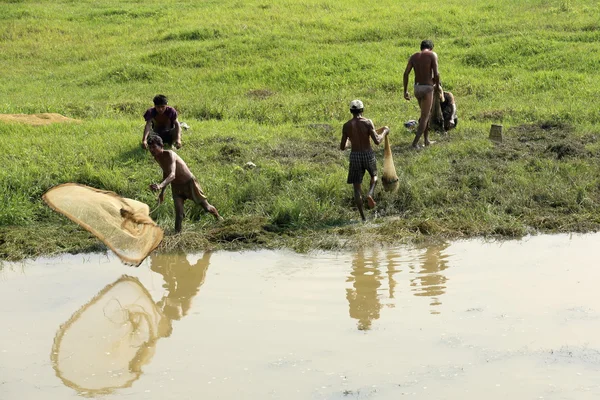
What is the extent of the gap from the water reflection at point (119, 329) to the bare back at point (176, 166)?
907 millimetres

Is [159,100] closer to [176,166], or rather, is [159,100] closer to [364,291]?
[176,166]

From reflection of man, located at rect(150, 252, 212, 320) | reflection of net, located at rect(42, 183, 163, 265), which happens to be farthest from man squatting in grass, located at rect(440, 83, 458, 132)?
reflection of net, located at rect(42, 183, 163, 265)

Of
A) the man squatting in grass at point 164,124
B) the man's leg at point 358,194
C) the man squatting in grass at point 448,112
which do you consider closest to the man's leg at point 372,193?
the man's leg at point 358,194

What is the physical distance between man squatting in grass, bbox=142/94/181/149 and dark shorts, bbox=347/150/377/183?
200 cm

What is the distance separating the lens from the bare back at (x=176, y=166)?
9.24 metres

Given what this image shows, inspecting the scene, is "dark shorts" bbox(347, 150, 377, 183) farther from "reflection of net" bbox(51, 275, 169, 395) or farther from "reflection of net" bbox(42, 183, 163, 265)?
"reflection of net" bbox(51, 275, 169, 395)

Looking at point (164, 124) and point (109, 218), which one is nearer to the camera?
point (109, 218)

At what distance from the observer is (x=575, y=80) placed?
52.2ft

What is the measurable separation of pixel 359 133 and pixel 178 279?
2628 millimetres

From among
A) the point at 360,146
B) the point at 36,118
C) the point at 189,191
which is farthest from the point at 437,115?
the point at 36,118

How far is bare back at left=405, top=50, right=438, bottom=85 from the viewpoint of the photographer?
39.9 feet

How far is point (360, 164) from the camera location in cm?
997

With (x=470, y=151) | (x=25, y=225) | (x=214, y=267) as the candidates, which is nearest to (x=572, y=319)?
(x=214, y=267)

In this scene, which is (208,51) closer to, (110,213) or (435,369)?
(110,213)
